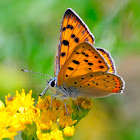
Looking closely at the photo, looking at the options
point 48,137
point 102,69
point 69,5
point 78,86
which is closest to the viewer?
point 48,137

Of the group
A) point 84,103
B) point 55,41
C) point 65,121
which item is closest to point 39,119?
point 65,121

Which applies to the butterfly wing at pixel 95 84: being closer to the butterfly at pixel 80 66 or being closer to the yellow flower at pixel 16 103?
the butterfly at pixel 80 66

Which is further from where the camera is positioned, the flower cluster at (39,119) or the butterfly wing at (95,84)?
the butterfly wing at (95,84)

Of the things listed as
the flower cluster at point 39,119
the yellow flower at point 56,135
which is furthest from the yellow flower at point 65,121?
the yellow flower at point 56,135

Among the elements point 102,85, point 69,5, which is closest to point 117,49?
point 69,5

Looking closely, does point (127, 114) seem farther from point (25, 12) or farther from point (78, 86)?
point (78, 86)
